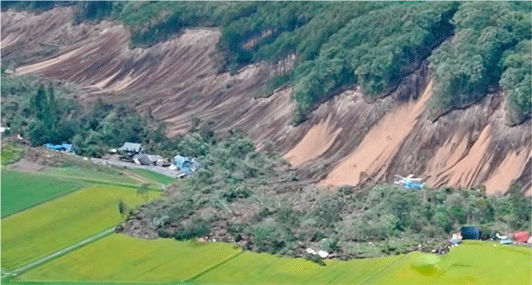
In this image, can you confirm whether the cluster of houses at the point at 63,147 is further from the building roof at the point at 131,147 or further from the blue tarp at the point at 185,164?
the blue tarp at the point at 185,164

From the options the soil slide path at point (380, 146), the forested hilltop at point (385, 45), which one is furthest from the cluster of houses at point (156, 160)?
the soil slide path at point (380, 146)

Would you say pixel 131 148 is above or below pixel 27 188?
below

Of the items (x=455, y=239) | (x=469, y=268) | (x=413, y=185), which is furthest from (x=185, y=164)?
(x=469, y=268)

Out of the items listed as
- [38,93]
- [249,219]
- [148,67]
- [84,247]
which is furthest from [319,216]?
[148,67]

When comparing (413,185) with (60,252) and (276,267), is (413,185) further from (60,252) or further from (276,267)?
(60,252)

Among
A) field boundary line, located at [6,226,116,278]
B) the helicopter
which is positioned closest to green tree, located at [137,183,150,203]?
field boundary line, located at [6,226,116,278]

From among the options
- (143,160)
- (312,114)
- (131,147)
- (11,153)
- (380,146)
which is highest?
(312,114)

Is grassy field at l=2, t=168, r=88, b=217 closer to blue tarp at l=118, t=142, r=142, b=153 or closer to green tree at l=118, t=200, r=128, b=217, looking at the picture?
green tree at l=118, t=200, r=128, b=217
